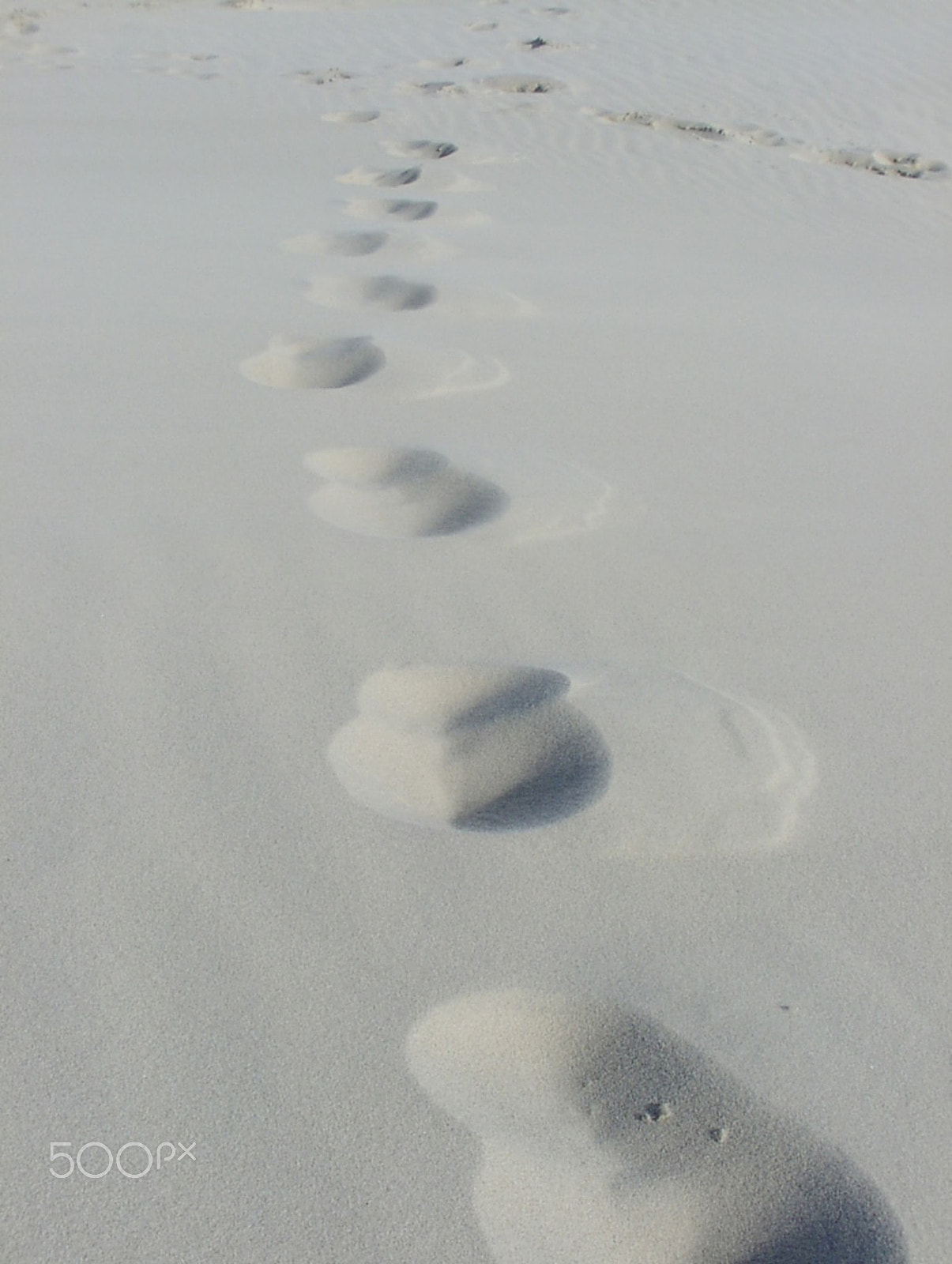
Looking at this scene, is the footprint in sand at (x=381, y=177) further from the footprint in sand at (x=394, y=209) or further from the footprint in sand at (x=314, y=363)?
the footprint in sand at (x=314, y=363)

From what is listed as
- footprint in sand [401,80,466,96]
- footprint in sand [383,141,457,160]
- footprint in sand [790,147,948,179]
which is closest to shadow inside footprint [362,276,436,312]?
footprint in sand [383,141,457,160]

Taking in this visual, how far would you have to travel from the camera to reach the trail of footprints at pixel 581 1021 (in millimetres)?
1003

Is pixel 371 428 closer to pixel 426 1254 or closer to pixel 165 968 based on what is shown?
pixel 165 968

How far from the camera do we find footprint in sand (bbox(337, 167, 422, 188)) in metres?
4.69

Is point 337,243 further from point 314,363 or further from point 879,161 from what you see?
point 879,161

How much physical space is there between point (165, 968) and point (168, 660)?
0.54 m

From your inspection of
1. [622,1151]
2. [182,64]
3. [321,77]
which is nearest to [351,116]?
[321,77]

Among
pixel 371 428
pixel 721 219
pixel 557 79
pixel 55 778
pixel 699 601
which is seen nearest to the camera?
pixel 55 778

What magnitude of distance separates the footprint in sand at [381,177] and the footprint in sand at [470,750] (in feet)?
11.3

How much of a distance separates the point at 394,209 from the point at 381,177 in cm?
64

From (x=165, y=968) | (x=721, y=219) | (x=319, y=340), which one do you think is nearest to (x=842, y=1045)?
(x=165, y=968)

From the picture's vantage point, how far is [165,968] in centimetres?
119

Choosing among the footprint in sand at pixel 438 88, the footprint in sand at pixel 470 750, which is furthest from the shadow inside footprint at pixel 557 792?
the footprint in sand at pixel 438 88

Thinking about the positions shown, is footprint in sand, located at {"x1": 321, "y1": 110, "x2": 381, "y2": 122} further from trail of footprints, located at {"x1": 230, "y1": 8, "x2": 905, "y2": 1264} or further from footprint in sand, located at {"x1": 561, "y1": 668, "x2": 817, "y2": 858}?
footprint in sand, located at {"x1": 561, "y1": 668, "x2": 817, "y2": 858}
